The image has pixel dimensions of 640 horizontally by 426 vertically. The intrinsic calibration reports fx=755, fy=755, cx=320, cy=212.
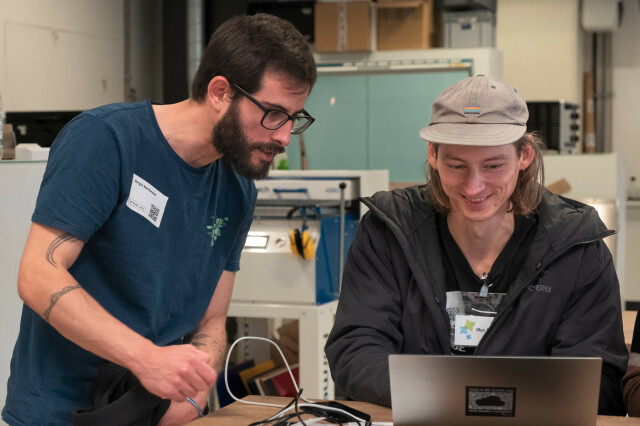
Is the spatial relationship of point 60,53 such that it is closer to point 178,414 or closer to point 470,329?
point 178,414

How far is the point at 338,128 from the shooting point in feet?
18.4

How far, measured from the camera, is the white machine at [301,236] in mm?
3084

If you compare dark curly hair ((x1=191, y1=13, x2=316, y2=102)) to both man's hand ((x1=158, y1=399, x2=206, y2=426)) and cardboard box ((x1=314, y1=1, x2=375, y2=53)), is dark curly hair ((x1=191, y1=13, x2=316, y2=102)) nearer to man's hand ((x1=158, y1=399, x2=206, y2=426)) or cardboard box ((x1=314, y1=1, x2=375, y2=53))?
man's hand ((x1=158, y1=399, x2=206, y2=426))

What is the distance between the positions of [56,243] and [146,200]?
21 cm

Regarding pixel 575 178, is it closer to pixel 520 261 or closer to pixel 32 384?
pixel 520 261

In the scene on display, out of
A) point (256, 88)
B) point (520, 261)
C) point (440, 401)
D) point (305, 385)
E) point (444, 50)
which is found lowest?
point (305, 385)

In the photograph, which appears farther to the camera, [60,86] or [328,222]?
[60,86]

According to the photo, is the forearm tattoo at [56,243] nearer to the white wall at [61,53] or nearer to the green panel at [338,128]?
the white wall at [61,53]

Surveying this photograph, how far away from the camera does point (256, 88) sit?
4.95 ft

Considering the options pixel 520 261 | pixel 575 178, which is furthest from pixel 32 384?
pixel 575 178

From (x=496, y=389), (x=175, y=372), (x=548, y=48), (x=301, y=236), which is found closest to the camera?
(x=496, y=389)

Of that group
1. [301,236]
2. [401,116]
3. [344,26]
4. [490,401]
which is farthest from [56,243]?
[344,26]

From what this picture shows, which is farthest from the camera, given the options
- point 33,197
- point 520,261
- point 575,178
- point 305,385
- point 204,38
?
point 204,38

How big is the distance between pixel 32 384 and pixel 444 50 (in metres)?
4.55
